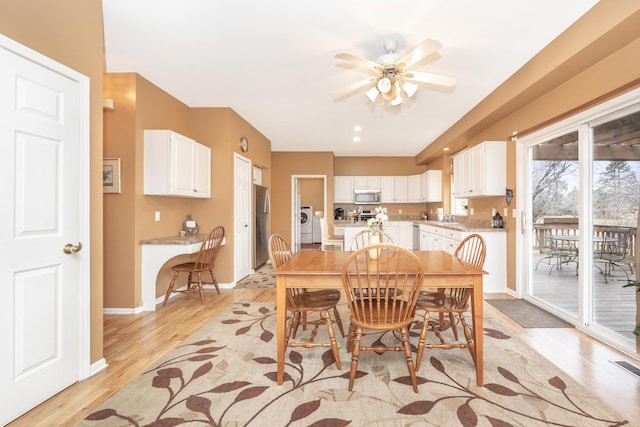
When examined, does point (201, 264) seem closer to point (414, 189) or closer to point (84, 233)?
point (84, 233)

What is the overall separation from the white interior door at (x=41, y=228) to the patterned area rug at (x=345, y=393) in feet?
1.45

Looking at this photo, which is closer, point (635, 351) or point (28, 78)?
point (28, 78)

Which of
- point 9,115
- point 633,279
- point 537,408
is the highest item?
point 9,115

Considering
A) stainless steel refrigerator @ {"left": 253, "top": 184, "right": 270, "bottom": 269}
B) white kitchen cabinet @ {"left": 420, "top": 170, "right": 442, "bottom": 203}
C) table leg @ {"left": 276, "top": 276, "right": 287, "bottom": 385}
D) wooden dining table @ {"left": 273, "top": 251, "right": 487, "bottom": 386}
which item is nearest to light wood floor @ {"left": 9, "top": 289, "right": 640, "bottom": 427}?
wooden dining table @ {"left": 273, "top": 251, "right": 487, "bottom": 386}

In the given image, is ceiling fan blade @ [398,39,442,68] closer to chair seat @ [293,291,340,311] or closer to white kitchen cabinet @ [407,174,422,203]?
chair seat @ [293,291,340,311]

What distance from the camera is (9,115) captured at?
1.59 metres

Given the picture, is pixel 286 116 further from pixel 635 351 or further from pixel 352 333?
pixel 635 351

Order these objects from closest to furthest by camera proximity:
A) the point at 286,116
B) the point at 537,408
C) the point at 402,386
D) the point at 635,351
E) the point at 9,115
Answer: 1. the point at 9,115
2. the point at 537,408
3. the point at 402,386
4. the point at 635,351
5. the point at 286,116

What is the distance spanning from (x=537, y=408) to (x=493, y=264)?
2.71 metres

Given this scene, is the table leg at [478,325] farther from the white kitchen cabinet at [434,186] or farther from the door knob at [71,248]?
the white kitchen cabinet at [434,186]

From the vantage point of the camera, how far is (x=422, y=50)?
2141 mm

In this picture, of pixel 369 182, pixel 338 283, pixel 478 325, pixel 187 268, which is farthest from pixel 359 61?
pixel 369 182

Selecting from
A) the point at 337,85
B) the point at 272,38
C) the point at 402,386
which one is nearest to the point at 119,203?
the point at 272,38

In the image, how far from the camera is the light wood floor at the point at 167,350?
173 centimetres
